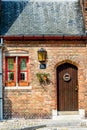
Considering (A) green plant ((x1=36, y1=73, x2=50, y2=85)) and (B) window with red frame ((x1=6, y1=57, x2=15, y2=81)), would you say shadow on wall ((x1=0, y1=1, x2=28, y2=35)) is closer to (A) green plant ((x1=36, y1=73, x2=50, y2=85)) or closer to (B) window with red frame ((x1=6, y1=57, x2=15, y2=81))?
(B) window with red frame ((x1=6, y1=57, x2=15, y2=81))

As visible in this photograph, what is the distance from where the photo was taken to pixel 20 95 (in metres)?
17.9

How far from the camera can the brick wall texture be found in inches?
699

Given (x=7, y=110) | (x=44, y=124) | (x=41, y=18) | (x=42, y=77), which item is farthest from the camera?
(x=41, y=18)

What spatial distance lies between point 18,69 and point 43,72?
3.73 feet

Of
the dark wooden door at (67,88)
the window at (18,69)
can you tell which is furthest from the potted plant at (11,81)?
the dark wooden door at (67,88)

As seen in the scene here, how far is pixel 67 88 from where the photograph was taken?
1817cm

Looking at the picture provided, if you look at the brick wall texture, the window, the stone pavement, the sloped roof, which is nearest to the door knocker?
the brick wall texture

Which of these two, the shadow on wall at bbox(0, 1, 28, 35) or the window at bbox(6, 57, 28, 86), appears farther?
the shadow on wall at bbox(0, 1, 28, 35)

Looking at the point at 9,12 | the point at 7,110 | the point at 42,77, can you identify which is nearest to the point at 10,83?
the point at 7,110

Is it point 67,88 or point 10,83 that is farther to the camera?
point 67,88

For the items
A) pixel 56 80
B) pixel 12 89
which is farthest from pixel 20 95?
pixel 56 80

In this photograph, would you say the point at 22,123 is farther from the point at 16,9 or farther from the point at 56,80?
the point at 16,9

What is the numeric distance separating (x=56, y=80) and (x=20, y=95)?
1741mm

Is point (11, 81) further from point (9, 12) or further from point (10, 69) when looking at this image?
point (9, 12)
